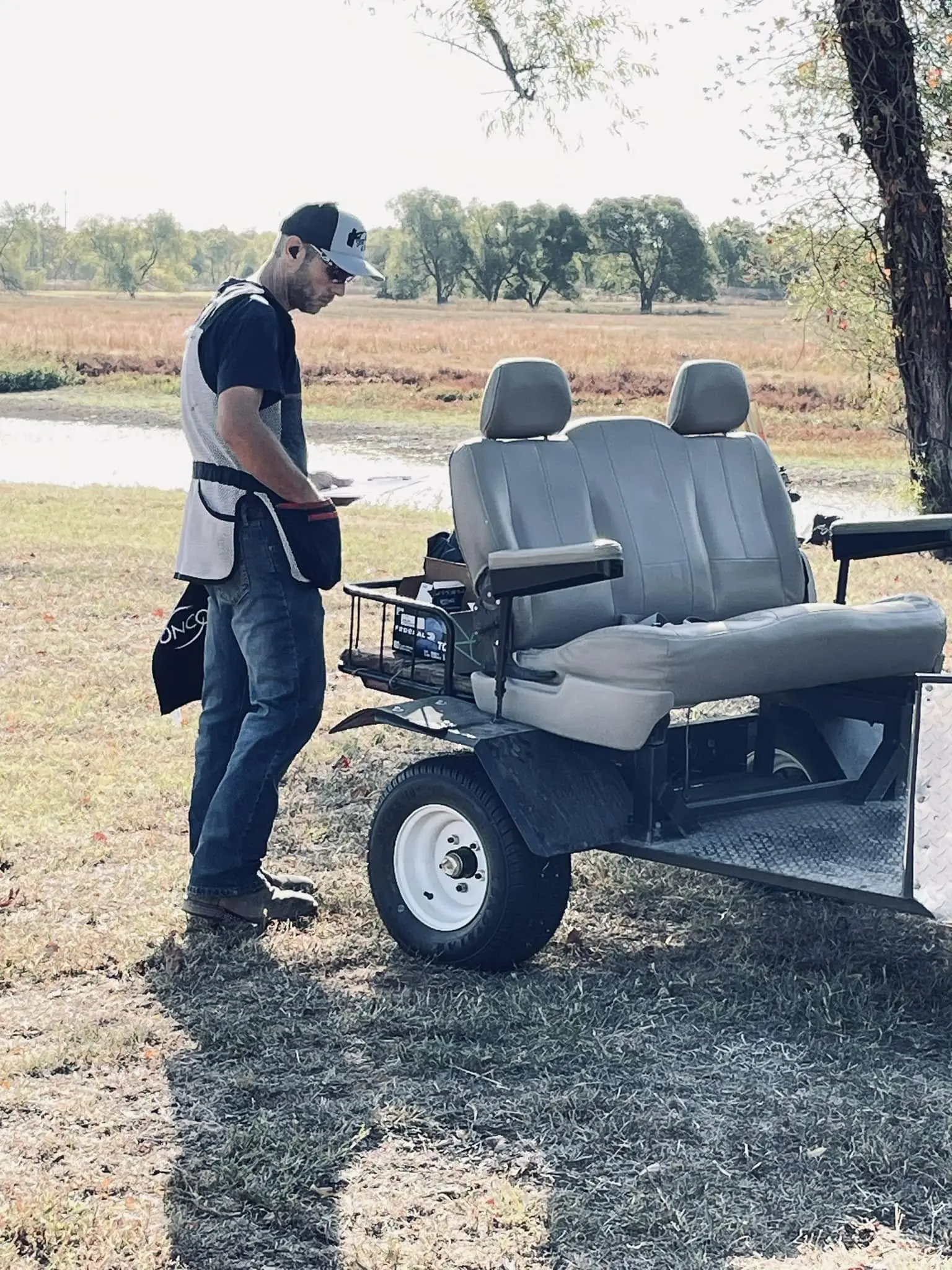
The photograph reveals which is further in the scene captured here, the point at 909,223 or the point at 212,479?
the point at 909,223

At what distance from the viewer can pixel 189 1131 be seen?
143 inches

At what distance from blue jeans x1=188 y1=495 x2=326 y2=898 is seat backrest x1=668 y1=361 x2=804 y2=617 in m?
1.47

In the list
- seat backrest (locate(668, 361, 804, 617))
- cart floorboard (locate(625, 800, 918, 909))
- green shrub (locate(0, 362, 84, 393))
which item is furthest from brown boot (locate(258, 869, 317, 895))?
green shrub (locate(0, 362, 84, 393))

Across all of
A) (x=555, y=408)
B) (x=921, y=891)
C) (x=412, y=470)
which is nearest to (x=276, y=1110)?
(x=921, y=891)

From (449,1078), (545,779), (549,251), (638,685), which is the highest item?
(549,251)

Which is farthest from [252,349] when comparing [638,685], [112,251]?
[112,251]

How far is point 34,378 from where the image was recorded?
36438 mm

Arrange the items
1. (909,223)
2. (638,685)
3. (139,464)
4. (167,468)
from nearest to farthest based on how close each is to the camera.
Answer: (638,685), (909,223), (167,468), (139,464)

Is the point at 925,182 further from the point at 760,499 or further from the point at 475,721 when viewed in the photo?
the point at 475,721

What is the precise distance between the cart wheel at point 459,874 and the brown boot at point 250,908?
1.02 feet

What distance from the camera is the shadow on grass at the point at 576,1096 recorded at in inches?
128

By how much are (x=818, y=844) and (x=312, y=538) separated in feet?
5.47

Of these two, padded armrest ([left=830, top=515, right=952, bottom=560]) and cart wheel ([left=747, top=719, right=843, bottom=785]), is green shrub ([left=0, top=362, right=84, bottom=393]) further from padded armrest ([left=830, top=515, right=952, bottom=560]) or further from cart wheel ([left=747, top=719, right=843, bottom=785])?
cart wheel ([left=747, top=719, right=843, bottom=785])

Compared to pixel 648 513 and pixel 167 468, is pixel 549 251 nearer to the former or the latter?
pixel 167 468
